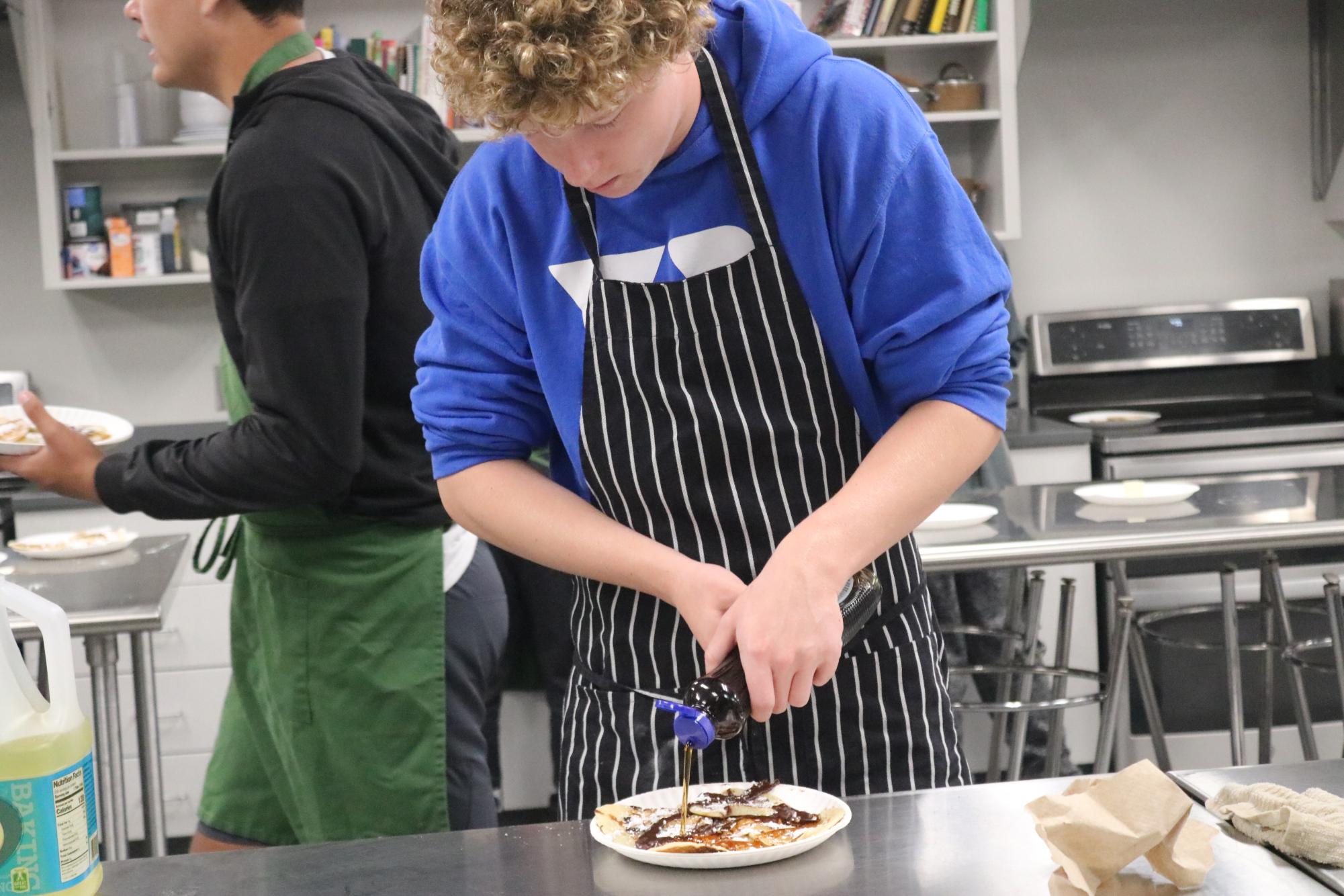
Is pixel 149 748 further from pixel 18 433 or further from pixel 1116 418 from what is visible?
pixel 1116 418

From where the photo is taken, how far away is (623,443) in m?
1.34

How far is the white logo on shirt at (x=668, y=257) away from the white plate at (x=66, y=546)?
5.13 feet

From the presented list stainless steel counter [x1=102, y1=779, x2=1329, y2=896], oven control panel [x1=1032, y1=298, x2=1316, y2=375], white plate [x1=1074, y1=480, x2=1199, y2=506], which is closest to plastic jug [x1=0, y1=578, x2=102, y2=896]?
stainless steel counter [x1=102, y1=779, x2=1329, y2=896]

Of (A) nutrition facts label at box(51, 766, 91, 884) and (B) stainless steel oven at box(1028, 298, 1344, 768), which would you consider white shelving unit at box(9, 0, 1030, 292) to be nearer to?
(B) stainless steel oven at box(1028, 298, 1344, 768)

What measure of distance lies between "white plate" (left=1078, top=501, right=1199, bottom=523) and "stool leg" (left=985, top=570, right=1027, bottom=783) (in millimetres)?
414

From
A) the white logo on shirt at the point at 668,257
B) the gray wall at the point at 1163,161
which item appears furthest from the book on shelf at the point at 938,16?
the white logo on shirt at the point at 668,257

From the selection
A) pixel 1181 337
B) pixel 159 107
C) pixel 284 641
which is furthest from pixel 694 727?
pixel 1181 337

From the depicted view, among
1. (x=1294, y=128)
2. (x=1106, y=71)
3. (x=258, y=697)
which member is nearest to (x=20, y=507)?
(x=258, y=697)

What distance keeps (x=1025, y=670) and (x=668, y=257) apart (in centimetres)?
168

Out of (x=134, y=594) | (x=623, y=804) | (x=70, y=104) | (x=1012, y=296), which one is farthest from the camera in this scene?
(x=1012, y=296)

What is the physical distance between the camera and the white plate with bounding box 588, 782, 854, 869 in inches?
41.6

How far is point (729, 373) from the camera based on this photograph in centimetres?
132

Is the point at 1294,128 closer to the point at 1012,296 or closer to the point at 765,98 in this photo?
the point at 1012,296

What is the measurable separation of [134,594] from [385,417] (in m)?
0.58
